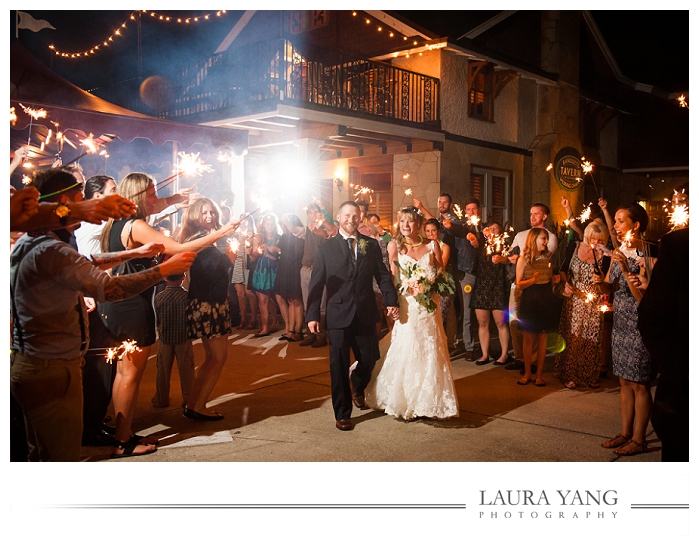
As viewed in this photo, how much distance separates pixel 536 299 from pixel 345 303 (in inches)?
89.9

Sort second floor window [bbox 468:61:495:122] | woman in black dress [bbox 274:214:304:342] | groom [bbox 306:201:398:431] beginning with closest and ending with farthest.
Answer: groom [bbox 306:201:398:431]
woman in black dress [bbox 274:214:304:342]
second floor window [bbox 468:61:495:122]

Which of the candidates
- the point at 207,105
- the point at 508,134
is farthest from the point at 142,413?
the point at 508,134

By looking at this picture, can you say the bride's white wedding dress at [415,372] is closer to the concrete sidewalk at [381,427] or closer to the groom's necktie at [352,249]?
the concrete sidewalk at [381,427]

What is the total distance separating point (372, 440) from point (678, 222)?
2.53 metres

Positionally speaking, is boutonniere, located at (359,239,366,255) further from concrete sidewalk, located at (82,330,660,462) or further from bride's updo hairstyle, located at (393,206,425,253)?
concrete sidewalk, located at (82,330,660,462)

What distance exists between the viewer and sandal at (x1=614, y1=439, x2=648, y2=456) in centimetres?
406

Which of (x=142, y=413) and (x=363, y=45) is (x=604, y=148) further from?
(x=142, y=413)

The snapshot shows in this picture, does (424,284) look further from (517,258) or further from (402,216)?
(517,258)

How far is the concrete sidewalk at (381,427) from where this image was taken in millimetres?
4148

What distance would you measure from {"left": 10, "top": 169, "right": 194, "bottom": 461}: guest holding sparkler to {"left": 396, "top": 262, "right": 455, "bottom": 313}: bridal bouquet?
8.59 ft

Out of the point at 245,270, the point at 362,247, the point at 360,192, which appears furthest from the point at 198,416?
the point at 360,192

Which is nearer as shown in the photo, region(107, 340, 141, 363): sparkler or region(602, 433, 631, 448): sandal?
region(107, 340, 141, 363): sparkler

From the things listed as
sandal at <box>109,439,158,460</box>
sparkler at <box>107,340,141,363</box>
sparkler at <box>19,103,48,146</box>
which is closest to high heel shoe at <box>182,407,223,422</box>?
sandal at <box>109,439,158,460</box>

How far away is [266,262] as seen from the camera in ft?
28.9
